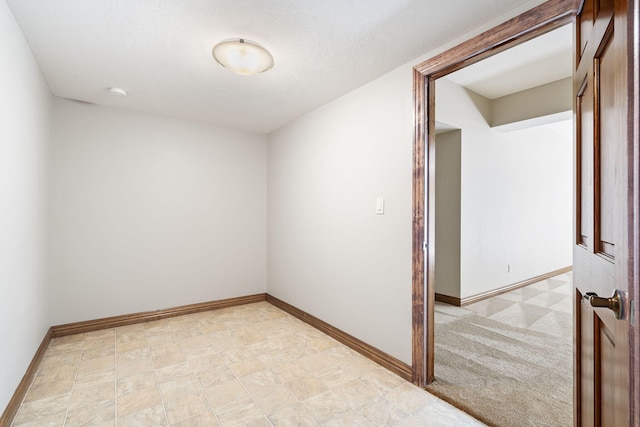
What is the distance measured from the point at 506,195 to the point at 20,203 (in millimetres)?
5109

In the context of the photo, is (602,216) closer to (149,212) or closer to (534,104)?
(534,104)

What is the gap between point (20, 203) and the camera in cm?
194

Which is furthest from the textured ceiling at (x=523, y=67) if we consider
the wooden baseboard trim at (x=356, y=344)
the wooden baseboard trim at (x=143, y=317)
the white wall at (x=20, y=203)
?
the wooden baseboard trim at (x=143, y=317)

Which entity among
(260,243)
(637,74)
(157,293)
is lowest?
(157,293)

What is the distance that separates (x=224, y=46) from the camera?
6.45ft

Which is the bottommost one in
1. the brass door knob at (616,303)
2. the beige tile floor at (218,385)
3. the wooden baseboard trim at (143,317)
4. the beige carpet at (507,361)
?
the beige tile floor at (218,385)

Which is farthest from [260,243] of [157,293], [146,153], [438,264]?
[438,264]

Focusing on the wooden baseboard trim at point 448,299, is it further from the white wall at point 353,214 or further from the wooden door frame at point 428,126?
the wooden door frame at point 428,126

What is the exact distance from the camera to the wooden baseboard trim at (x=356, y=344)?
86.1 inches

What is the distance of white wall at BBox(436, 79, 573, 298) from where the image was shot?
3.78 meters

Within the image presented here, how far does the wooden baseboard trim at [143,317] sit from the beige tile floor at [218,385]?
83 mm

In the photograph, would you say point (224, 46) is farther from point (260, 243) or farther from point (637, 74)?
point (260, 243)

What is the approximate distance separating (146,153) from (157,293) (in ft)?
5.09

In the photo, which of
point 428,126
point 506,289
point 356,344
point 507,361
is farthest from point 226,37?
point 506,289
